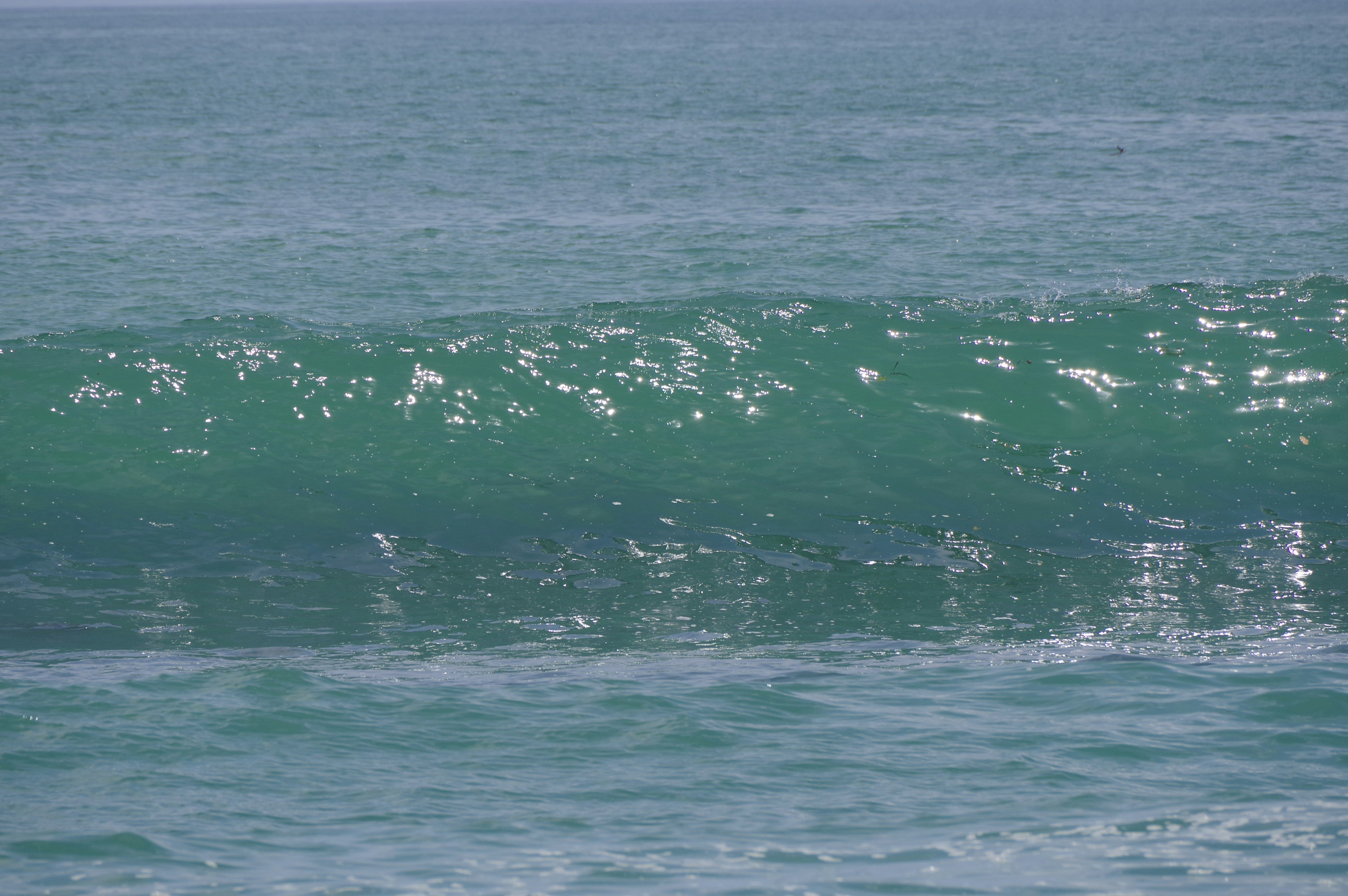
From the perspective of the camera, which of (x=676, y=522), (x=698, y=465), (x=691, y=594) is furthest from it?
(x=698, y=465)

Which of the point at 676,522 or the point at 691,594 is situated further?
the point at 676,522

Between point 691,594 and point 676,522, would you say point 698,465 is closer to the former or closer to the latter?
point 676,522

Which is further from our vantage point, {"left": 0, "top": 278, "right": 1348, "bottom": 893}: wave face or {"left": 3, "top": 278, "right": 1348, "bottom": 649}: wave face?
{"left": 3, "top": 278, "right": 1348, "bottom": 649}: wave face

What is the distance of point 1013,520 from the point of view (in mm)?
6836

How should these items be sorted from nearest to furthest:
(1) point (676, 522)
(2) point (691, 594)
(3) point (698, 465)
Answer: (2) point (691, 594) < (1) point (676, 522) < (3) point (698, 465)

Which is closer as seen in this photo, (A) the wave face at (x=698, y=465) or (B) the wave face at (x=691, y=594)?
(B) the wave face at (x=691, y=594)

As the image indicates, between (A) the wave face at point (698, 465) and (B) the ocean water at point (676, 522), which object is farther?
(A) the wave face at point (698, 465)

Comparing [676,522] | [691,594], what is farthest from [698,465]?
[691,594]

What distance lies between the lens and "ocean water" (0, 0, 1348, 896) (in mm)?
3135

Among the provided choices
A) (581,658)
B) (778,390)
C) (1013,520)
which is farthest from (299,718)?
(778,390)

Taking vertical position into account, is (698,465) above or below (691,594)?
above

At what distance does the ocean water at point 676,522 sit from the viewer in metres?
3.13

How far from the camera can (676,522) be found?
675 centimetres

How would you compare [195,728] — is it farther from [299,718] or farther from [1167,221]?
[1167,221]
